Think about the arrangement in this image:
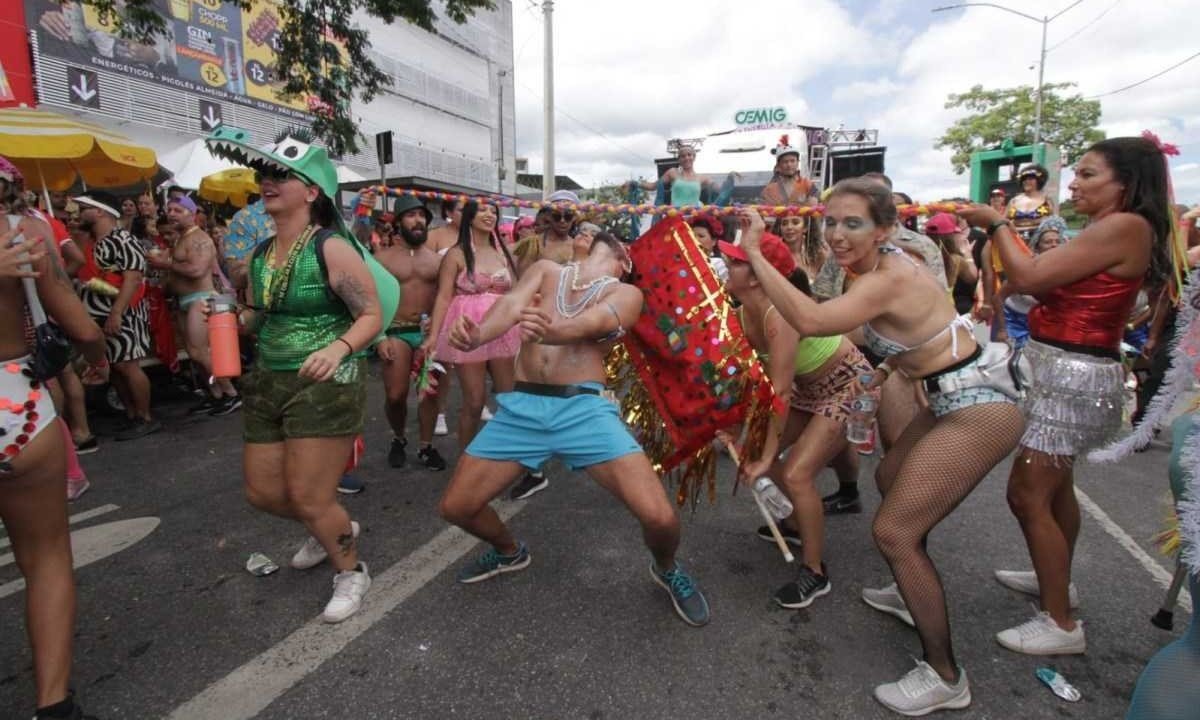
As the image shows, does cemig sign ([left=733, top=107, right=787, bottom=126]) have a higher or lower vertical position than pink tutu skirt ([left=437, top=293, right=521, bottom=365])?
higher

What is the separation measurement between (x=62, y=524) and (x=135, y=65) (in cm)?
1700

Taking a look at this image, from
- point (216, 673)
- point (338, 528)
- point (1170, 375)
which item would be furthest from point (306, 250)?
point (1170, 375)

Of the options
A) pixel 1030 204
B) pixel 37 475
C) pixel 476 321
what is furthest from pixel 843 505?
pixel 1030 204

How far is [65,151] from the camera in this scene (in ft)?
17.9

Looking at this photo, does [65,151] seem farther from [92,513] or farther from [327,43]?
[327,43]

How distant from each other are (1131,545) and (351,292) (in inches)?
158

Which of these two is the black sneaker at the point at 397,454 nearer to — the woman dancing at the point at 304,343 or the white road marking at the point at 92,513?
the white road marking at the point at 92,513

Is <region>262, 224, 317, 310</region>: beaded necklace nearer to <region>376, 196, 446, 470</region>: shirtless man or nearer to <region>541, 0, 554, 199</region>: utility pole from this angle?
<region>376, 196, 446, 470</region>: shirtless man

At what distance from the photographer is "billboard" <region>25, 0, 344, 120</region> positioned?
42.7ft

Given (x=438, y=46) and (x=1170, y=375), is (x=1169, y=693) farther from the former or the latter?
(x=438, y=46)

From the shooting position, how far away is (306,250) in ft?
8.29

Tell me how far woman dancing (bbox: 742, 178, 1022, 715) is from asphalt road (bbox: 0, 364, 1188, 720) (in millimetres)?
238

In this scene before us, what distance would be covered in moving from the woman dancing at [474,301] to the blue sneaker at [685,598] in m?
1.94

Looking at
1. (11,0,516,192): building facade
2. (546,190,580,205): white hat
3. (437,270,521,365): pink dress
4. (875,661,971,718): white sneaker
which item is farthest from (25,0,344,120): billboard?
(875,661,971,718): white sneaker
